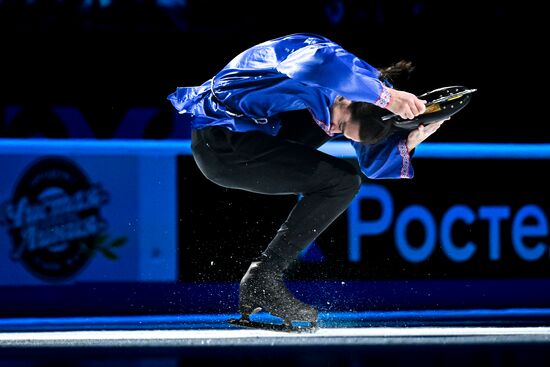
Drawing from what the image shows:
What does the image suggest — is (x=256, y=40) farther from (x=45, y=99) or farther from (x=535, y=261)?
(x=535, y=261)

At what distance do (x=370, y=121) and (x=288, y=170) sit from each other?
309 mm

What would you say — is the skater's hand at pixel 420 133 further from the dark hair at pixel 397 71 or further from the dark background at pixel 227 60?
the dark background at pixel 227 60

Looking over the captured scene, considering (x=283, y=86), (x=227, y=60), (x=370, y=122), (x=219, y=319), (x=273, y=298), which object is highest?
(x=227, y=60)

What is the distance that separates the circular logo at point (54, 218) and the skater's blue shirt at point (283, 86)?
166 centimetres

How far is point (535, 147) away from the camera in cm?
589

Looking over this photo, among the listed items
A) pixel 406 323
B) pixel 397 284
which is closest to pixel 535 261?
pixel 397 284

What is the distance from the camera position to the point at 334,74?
323 cm

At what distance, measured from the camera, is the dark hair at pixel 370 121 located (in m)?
3.50

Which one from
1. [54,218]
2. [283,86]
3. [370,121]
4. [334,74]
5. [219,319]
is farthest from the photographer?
[54,218]

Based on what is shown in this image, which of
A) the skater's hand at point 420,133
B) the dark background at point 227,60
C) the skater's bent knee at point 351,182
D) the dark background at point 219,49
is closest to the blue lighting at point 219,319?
the dark background at point 227,60

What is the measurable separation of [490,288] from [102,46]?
251 cm

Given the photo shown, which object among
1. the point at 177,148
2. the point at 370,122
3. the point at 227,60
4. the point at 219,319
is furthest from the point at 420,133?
the point at 227,60

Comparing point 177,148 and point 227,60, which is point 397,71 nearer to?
point 177,148

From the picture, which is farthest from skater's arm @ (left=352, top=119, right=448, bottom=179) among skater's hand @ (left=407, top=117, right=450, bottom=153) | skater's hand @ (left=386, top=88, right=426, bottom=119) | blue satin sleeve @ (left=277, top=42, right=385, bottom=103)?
blue satin sleeve @ (left=277, top=42, right=385, bottom=103)
